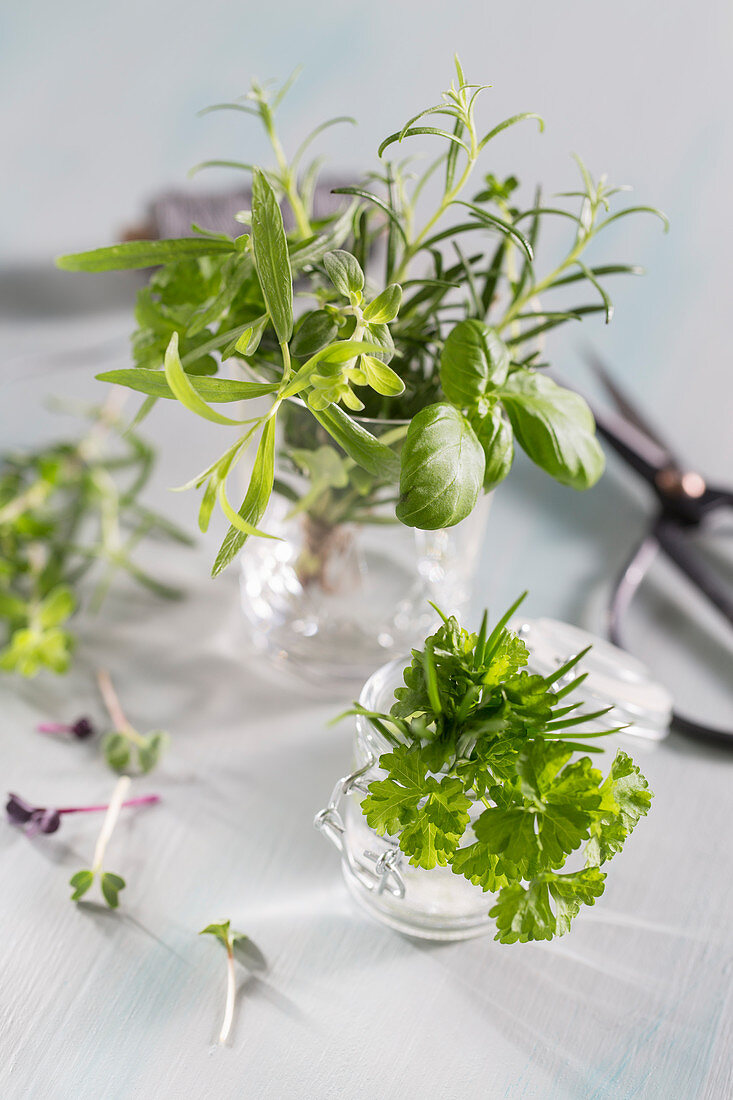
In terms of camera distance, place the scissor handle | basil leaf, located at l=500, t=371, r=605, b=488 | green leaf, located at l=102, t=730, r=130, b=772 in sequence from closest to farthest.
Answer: basil leaf, located at l=500, t=371, r=605, b=488
green leaf, located at l=102, t=730, r=130, b=772
the scissor handle

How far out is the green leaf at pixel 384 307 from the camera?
0.43 metres

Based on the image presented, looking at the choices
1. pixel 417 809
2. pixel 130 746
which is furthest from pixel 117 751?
pixel 417 809

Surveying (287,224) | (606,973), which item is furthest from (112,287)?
(606,973)

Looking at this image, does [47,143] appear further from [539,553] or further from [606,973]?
[606,973]

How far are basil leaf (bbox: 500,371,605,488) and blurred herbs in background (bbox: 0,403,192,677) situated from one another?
32 centimetres

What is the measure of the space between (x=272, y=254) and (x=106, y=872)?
327 mm

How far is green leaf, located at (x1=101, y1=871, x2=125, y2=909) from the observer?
0.54 m

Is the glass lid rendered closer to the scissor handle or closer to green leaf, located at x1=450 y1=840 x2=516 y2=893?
the scissor handle

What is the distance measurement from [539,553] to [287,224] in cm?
36

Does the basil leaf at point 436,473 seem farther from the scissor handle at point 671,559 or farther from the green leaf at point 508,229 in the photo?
the scissor handle at point 671,559

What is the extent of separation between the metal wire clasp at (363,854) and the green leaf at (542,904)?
69mm

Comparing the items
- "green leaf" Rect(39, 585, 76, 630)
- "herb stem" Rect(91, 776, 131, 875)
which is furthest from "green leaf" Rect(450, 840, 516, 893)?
"green leaf" Rect(39, 585, 76, 630)

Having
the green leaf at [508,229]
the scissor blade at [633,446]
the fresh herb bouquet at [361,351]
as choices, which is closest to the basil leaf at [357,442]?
the fresh herb bouquet at [361,351]

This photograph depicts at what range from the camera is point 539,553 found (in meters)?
0.78
